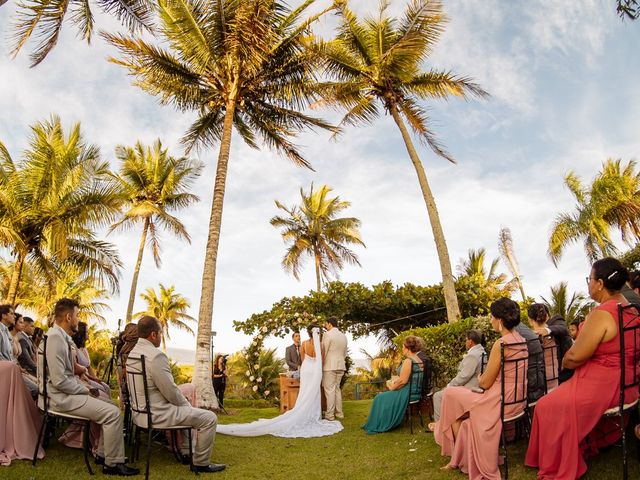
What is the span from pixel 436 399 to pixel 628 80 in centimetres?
600

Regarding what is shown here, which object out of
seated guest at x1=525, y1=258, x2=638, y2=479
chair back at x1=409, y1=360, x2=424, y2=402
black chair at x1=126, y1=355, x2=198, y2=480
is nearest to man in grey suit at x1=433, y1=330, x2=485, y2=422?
chair back at x1=409, y1=360, x2=424, y2=402

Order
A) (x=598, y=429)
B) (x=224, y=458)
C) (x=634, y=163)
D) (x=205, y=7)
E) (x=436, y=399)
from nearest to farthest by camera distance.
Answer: (x=598, y=429)
(x=224, y=458)
(x=436, y=399)
(x=205, y=7)
(x=634, y=163)

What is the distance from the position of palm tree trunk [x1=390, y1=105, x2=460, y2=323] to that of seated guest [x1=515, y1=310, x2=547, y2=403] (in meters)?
7.39

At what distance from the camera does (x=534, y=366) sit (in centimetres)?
536

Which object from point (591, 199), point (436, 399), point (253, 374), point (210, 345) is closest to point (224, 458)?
point (436, 399)

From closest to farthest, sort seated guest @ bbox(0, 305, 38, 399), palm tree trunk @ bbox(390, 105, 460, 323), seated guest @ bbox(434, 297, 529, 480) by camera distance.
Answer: seated guest @ bbox(434, 297, 529, 480)
seated guest @ bbox(0, 305, 38, 399)
palm tree trunk @ bbox(390, 105, 460, 323)

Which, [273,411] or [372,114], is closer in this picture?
[273,411]

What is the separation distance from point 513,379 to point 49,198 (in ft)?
60.8

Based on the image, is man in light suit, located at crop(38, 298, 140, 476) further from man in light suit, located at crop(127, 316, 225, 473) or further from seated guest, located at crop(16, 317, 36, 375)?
seated guest, located at crop(16, 317, 36, 375)

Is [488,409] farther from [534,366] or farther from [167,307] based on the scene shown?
[167,307]

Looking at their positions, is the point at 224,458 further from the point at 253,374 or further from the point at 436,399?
the point at 253,374

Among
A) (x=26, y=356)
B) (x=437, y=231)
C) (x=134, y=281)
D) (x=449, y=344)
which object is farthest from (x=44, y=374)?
(x=134, y=281)

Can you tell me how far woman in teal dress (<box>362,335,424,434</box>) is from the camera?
829 cm

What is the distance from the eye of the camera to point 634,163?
26.0 m
